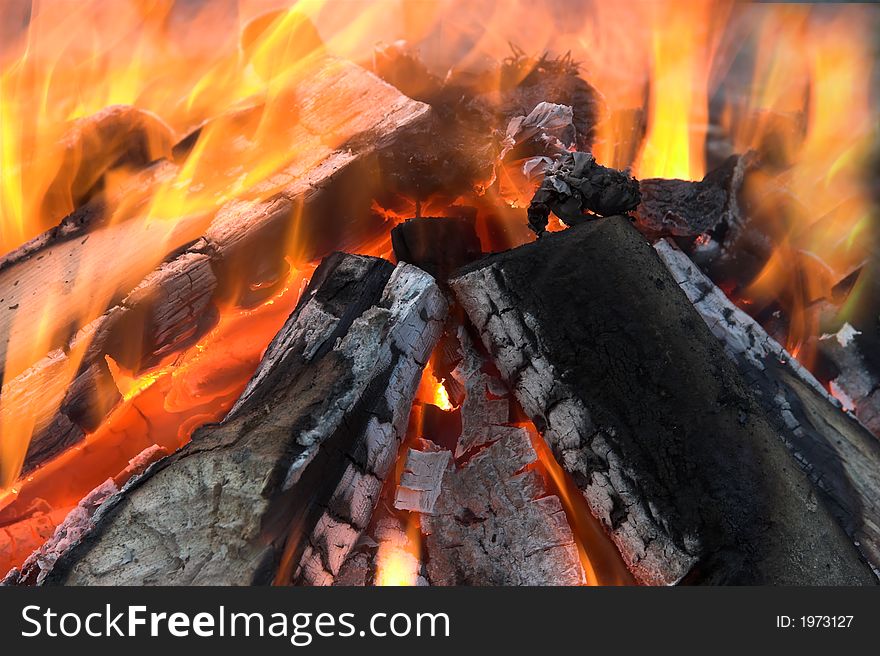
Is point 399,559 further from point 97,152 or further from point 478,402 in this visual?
point 97,152

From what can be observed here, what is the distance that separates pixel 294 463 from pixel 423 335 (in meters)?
0.72

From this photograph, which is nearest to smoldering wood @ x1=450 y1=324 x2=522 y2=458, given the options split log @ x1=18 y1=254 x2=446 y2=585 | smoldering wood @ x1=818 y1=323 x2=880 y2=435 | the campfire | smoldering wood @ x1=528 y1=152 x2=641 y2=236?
the campfire

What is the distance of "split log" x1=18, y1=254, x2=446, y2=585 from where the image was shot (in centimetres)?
161

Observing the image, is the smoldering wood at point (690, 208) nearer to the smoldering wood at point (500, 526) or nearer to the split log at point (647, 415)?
the split log at point (647, 415)

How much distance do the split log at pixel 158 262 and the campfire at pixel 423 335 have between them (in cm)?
1

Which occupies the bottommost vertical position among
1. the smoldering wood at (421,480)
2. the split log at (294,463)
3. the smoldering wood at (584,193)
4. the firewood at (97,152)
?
the smoldering wood at (421,480)

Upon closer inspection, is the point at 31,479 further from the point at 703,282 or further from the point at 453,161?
the point at 703,282

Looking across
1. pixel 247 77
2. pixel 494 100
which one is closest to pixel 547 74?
pixel 494 100

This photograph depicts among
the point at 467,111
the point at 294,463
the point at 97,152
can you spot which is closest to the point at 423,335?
the point at 294,463

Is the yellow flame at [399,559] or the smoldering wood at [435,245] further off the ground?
the smoldering wood at [435,245]

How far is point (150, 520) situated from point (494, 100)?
2775 millimetres

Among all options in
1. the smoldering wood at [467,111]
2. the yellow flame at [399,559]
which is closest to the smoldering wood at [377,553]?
the yellow flame at [399,559]

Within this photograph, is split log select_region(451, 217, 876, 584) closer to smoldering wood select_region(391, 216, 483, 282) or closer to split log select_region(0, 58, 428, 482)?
smoldering wood select_region(391, 216, 483, 282)

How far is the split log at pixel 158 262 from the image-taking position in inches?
87.5
